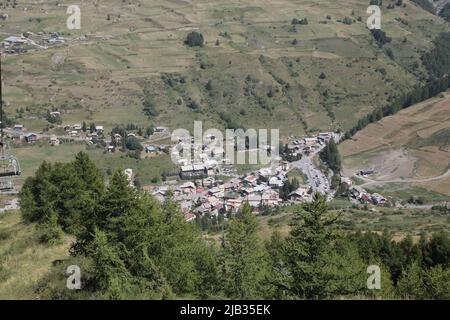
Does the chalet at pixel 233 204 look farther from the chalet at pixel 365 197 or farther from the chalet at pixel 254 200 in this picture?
the chalet at pixel 365 197

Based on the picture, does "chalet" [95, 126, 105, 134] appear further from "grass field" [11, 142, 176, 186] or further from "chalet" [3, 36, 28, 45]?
"chalet" [3, 36, 28, 45]

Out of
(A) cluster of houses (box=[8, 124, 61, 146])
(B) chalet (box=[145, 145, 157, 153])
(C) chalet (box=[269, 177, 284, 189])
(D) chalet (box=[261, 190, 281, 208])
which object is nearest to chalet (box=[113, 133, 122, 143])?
(B) chalet (box=[145, 145, 157, 153])

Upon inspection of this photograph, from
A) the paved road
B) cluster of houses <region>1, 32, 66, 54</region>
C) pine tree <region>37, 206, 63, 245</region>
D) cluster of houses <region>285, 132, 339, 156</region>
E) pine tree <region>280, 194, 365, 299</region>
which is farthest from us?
cluster of houses <region>1, 32, 66, 54</region>

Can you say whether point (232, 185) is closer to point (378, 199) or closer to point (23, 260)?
point (378, 199)

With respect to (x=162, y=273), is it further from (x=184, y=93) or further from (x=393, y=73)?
(x=393, y=73)

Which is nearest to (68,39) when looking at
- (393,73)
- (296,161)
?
(296,161)

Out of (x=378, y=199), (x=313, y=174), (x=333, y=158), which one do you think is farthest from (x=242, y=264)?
(x=333, y=158)
